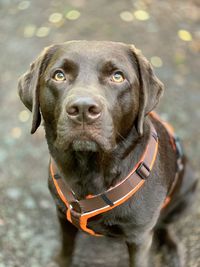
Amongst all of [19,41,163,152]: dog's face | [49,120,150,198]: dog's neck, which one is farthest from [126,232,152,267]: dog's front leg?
[19,41,163,152]: dog's face

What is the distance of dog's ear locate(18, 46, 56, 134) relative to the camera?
328 centimetres

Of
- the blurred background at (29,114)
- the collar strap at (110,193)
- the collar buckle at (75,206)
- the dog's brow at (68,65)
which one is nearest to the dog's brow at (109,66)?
the dog's brow at (68,65)

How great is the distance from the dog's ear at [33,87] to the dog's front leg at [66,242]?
3.10 feet

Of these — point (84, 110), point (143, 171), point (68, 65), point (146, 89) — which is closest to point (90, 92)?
point (84, 110)

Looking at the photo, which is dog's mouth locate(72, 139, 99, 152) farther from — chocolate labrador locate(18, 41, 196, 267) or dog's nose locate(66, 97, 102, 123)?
dog's nose locate(66, 97, 102, 123)

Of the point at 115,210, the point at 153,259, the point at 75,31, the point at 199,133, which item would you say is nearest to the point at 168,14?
the point at 75,31

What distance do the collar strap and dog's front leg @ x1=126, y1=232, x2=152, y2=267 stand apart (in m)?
0.38

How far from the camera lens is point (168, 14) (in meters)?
6.71

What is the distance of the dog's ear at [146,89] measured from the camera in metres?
3.21

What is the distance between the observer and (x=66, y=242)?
160 inches

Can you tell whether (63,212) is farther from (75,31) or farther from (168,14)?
(168,14)

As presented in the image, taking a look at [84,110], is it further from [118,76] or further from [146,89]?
[146,89]

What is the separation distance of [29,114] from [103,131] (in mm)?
2685

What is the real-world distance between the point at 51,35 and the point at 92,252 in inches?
120
